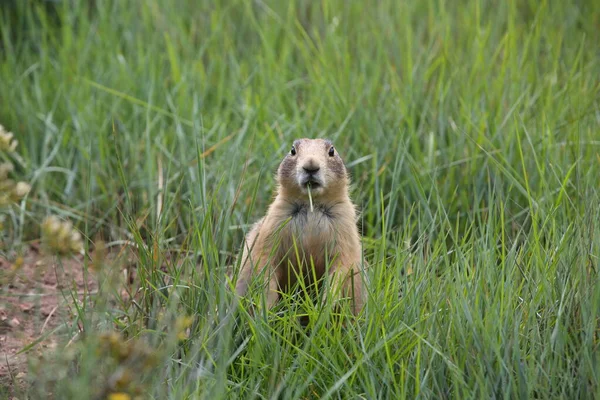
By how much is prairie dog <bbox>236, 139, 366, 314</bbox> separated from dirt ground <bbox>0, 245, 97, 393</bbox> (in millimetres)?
805

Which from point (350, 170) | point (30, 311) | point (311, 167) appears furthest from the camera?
point (350, 170)

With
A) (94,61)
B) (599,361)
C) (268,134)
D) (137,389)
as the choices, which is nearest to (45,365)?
(137,389)

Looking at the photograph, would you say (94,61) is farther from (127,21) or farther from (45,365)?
(45,365)

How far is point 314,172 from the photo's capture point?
3879 millimetres

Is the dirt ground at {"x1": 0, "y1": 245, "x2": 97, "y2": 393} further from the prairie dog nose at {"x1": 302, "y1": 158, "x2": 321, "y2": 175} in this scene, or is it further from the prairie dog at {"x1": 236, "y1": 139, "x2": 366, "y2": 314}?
the prairie dog nose at {"x1": 302, "y1": 158, "x2": 321, "y2": 175}

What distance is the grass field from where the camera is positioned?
3.01 m

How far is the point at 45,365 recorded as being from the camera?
2.60 meters

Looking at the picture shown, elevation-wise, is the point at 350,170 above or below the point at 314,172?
below

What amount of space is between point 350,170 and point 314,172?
1213 millimetres

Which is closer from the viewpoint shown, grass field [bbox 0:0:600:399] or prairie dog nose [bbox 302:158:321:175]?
→ grass field [bbox 0:0:600:399]

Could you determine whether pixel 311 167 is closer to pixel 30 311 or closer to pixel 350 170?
pixel 350 170

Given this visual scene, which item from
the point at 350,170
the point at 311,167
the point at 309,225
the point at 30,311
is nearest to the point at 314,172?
the point at 311,167

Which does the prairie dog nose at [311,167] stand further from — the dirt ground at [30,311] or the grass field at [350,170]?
the dirt ground at [30,311]

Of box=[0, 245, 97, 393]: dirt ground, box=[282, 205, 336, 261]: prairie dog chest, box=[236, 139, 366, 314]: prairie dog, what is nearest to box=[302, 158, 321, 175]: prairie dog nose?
box=[236, 139, 366, 314]: prairie dog
